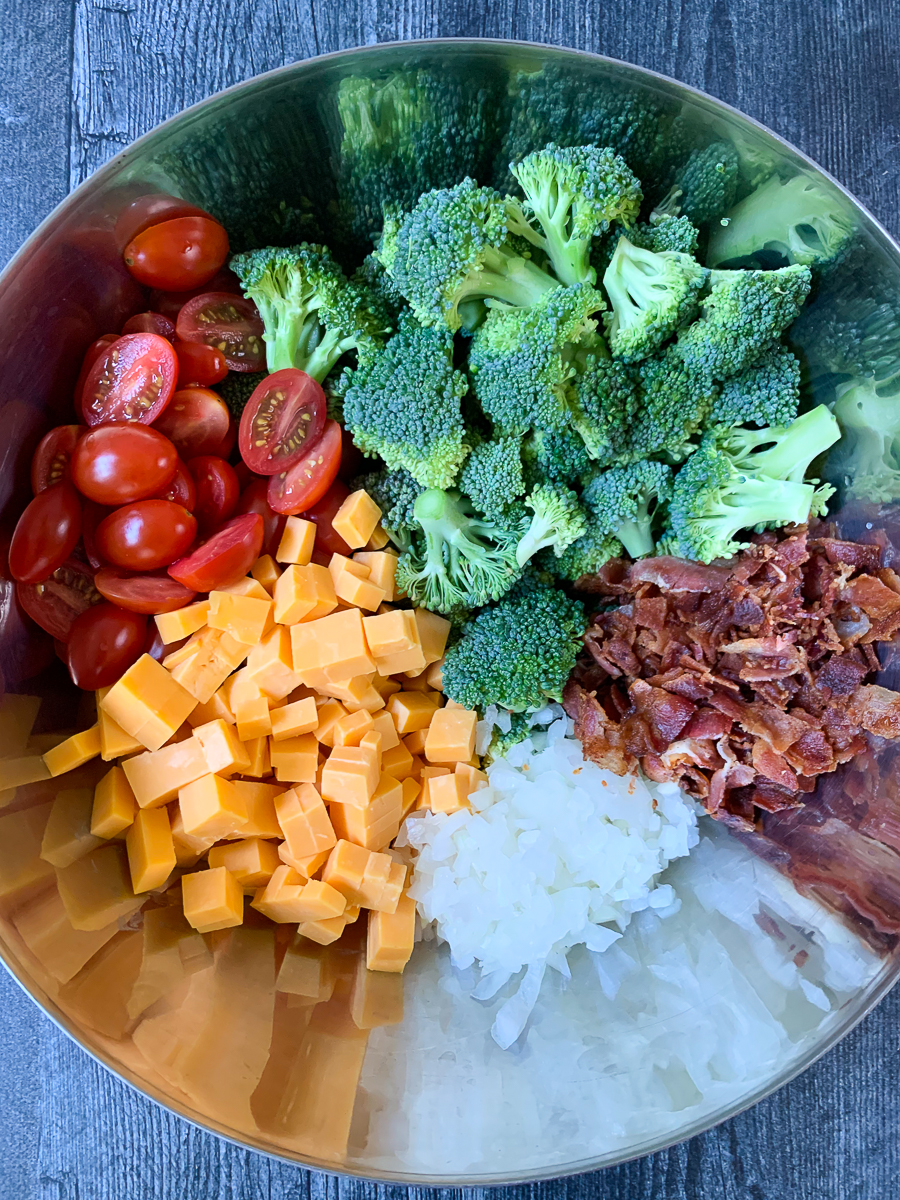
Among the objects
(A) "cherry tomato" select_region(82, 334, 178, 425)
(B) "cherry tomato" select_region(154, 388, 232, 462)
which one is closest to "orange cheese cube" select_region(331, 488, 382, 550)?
(B) "cherry tomato" select_region(154, 388, 232, 462)

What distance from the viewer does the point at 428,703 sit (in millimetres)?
1929

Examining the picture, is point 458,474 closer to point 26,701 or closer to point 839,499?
point 839,499

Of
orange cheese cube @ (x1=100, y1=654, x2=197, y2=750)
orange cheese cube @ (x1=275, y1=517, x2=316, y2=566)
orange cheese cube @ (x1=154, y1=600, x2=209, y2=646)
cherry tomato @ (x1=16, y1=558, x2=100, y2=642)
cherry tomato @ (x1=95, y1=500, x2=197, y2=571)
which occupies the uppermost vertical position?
cherry tomato @ (x1=95, y1=500, x2=197, y2=571)

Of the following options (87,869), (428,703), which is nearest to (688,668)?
(428,703)

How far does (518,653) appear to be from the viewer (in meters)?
1.78

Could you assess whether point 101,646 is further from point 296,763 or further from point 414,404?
point 414,404

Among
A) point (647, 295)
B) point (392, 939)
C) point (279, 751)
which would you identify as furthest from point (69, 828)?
point (647, 295)

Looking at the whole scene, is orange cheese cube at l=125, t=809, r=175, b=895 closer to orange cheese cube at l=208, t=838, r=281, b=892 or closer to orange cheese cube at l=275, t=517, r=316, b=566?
orange cheese cube at l=208, t=838, r=281, b=892

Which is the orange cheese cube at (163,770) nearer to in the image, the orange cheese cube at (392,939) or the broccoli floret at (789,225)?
the orange cheese cube at (392,939)

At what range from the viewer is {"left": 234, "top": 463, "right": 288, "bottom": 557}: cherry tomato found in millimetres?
1816

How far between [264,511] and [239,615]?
272 mm

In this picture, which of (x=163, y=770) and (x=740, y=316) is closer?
(x=740, y=316)

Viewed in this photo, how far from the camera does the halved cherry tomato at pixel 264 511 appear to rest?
1.82 meters

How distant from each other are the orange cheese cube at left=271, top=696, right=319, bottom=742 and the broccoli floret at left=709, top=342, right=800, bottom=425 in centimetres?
115
